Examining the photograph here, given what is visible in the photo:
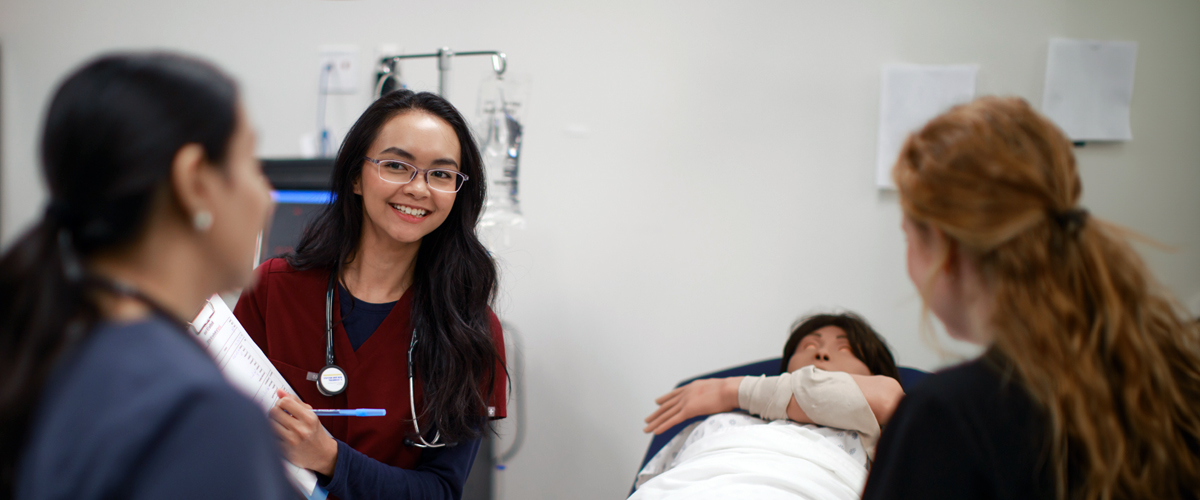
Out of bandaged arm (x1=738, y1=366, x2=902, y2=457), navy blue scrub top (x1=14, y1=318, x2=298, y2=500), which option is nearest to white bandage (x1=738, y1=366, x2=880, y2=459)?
bandaged arm (x1=738, y1=366, x2=902, y2=457)

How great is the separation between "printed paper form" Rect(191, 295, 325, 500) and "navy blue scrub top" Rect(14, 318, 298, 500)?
0.55 m

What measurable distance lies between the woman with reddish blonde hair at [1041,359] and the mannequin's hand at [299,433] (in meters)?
0.88

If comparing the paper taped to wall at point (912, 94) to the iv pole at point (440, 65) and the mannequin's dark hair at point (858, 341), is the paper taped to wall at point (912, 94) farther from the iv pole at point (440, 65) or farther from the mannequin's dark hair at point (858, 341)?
the iv pole at point (440, 65)

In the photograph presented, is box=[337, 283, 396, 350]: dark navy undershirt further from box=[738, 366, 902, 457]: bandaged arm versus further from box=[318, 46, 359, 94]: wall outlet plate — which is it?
box=[318, 46, 359, 94]: wall outlet plate

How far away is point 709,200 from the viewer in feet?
6.96

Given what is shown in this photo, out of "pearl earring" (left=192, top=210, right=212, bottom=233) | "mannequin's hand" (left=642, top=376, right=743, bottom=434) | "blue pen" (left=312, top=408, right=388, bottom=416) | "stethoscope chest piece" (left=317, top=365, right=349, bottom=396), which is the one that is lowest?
"mannequin's hand" (left=642, top=376, right=743, bottom=434)

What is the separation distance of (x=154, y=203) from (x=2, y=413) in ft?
0.59

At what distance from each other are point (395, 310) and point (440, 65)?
0.85m

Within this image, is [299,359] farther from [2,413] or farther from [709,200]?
[709,200]

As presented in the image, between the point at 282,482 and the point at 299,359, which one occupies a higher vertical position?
the point at 282,482

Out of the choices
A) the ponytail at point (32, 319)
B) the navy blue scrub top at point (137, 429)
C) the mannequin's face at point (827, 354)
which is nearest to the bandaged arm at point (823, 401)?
the mannequin's face at point (827, 354)

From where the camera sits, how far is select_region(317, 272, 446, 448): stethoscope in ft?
3.90

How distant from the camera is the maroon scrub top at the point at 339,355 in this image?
48.1 inches

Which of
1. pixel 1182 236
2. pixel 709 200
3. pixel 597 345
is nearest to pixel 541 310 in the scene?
pixel 597 345
